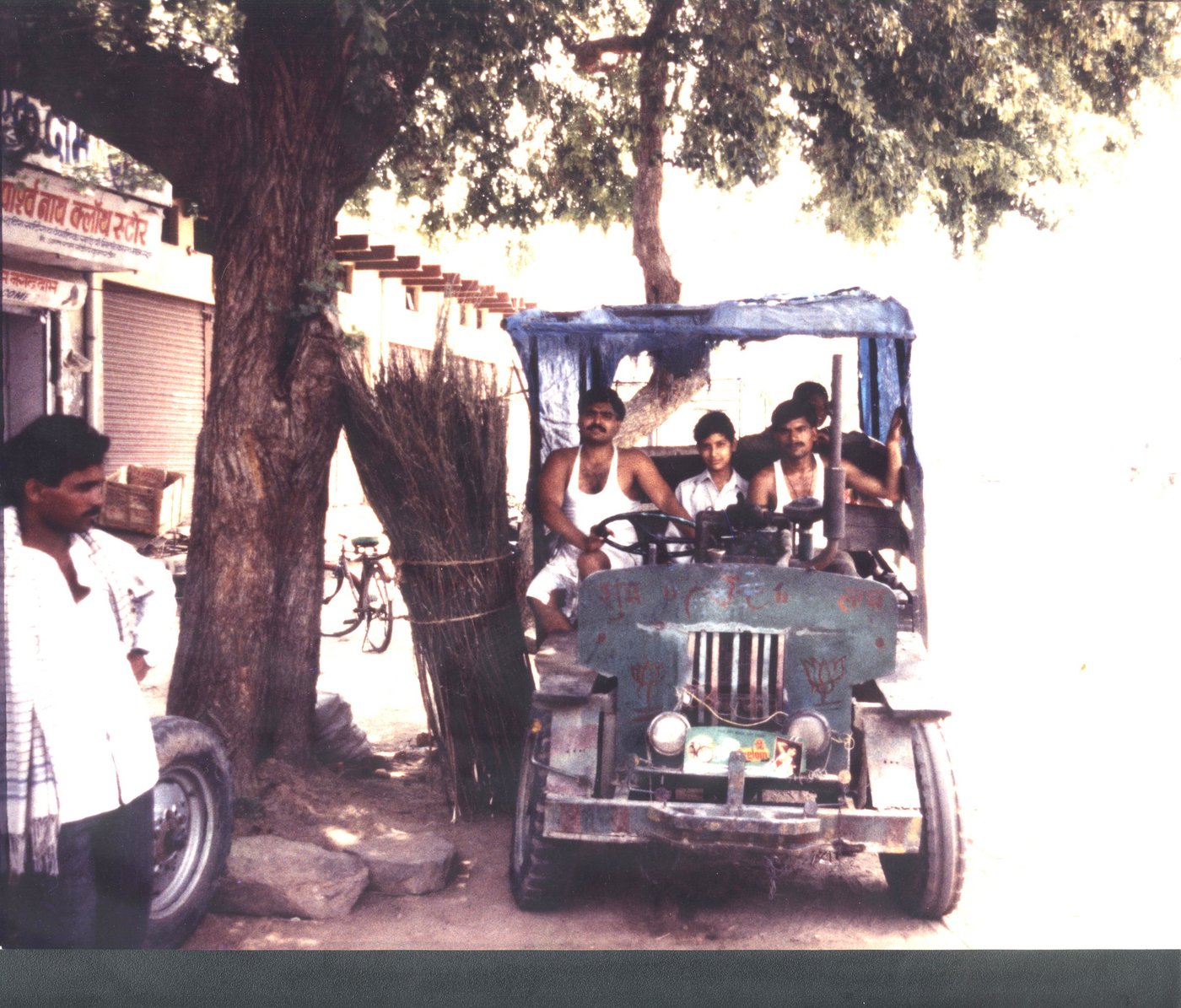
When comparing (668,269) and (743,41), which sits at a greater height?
(743,41)

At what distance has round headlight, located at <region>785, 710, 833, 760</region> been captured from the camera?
12.6 feet

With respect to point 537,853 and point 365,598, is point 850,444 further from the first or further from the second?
point 365,598

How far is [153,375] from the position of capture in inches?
325

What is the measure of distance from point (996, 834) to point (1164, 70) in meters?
3.53

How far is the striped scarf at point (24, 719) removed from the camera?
3.05 meters

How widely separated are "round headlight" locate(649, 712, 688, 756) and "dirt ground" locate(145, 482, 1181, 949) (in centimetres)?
73

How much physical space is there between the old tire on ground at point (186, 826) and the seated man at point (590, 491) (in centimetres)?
171

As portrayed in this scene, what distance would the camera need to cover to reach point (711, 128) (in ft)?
20.3

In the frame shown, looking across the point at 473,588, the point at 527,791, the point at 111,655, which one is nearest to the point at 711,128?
the point at 473,588

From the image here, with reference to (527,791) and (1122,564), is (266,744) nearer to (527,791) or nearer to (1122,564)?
(527,791)

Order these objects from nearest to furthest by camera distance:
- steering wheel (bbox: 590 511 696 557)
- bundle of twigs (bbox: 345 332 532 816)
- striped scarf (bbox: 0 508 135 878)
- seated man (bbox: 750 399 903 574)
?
striped scarf (bbox: 0 508 135 878)
steering wheel (bbox: 590 511 696 557)
bundle of twigs (bbox: 345 332 532 816)
seated man (bbox: 750 399 903 574)

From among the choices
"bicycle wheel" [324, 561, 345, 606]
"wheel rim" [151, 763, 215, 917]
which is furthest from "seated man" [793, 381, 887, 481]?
"bicycle wheel" [324, 561, 345, 606]

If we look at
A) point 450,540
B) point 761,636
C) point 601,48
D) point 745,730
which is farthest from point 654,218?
point 745,730

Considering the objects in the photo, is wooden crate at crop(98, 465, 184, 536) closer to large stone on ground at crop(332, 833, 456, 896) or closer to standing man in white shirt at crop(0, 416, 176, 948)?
large stone on ground at crop(332, 833, 456, 896)
